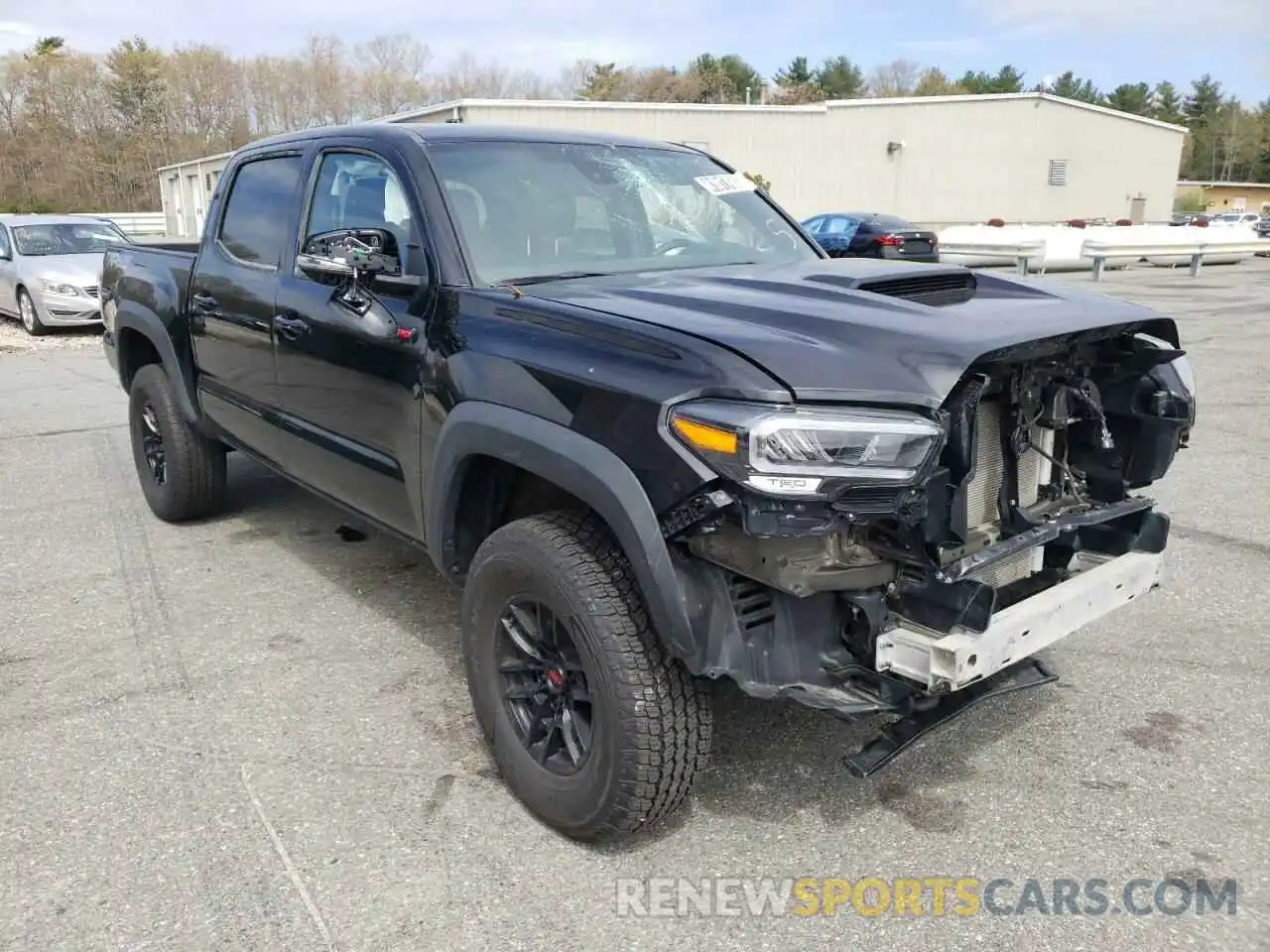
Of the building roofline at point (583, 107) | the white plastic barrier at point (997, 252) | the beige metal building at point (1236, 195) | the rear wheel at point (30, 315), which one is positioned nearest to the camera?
the rear wheel at point (30, 315)

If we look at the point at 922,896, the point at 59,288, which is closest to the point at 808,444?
the point at 922,896

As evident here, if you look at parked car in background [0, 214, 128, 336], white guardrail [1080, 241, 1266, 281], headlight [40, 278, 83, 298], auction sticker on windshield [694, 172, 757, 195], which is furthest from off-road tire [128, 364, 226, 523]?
white guardrail [1080, 241, 1266, 281]

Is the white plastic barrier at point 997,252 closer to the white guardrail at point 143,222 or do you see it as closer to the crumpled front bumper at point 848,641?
the crumpled front bumper at point 848,641

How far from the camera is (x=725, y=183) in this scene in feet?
13.7

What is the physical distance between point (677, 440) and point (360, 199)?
1993 mm

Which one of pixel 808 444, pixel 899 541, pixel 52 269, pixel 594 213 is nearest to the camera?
pixel 808 444

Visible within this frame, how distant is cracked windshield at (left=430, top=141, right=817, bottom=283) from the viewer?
3.37 meters

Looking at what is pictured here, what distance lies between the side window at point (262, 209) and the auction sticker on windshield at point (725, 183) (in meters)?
1.59

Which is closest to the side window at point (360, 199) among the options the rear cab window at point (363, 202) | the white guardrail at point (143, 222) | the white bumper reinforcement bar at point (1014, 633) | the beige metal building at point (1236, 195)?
the rear cab window at point (363, 202)

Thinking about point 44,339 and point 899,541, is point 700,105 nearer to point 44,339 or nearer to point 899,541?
point 44,339

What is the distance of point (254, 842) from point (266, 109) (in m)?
71.2

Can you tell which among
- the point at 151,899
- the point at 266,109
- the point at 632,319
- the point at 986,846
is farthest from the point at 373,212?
the point at 266,109

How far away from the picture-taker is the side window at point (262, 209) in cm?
420

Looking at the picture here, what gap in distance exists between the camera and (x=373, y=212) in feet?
12.1
